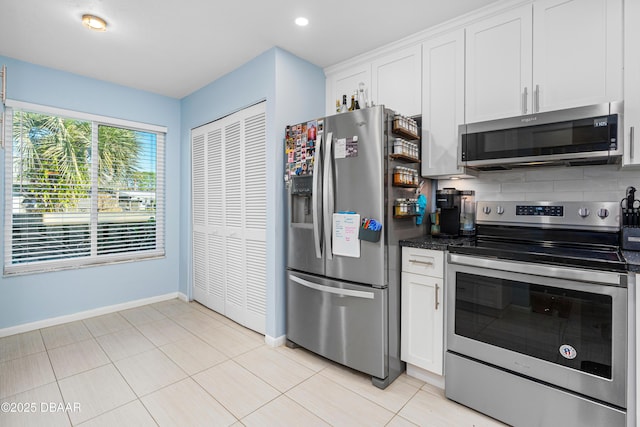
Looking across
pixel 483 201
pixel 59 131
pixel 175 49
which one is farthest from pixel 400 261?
pixel 59 131

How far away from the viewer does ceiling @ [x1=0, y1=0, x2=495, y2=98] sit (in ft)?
6.90

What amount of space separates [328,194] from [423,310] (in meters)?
1.03

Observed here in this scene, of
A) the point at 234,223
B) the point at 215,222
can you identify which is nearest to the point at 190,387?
the point at 234,223

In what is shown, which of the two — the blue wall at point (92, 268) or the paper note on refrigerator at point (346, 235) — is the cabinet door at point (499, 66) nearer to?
the paper note on refrigerator at point (346, 235)

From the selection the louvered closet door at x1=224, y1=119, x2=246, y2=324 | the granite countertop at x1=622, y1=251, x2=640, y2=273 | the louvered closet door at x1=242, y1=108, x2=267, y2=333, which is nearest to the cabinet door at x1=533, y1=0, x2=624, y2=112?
the granite countertop at x1=622, y1=251, x2=640, y2=273

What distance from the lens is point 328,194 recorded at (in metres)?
2.26

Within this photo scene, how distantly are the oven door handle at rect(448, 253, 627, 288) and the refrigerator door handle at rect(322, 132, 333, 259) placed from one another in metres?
0.83

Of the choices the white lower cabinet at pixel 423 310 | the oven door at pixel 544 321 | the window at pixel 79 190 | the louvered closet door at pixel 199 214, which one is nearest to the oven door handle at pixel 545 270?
the oven door at pixel 544 321

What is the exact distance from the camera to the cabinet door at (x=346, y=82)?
274 centimetres

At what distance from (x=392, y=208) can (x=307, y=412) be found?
1.37 meters

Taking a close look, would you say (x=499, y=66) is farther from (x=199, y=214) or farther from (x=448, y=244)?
(x=199, y=214)

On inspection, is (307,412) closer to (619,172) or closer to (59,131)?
(619,172)

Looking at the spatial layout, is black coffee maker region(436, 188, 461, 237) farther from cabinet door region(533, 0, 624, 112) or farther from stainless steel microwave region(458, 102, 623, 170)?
cabinet door region(533, 0, 624, 112)

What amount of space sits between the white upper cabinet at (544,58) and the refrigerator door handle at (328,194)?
1013 mm
